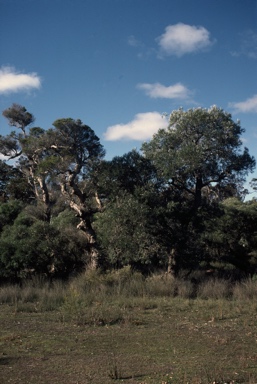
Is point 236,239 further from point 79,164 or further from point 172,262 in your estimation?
point 79,164

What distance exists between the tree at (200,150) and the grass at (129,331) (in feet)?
13.6

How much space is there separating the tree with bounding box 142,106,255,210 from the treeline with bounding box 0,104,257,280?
0.13ft

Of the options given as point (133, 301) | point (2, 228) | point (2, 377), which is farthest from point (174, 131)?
point (2, 377)

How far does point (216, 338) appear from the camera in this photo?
8438mm

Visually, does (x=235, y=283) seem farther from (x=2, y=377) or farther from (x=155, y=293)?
(x=2, y=377)

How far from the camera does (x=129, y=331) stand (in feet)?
30.2

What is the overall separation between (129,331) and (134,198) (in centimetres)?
677

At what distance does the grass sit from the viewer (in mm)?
6296

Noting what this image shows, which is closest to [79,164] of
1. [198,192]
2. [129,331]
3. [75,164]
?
[75,164]

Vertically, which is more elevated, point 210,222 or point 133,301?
point 210,222

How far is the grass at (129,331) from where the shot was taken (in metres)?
6.30

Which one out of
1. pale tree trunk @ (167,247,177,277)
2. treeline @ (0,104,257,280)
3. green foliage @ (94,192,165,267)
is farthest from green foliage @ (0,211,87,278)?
pale tree trunk @ (167,247,177,277)

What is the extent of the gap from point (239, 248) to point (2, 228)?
466 inches

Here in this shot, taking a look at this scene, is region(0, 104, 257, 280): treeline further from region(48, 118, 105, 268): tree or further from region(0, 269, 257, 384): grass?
region(0, 269, 257, 384): grass
